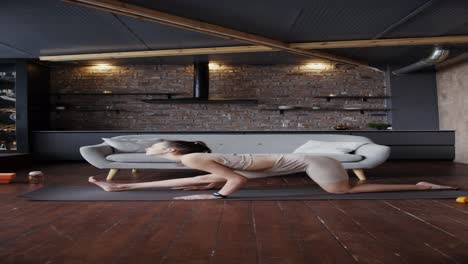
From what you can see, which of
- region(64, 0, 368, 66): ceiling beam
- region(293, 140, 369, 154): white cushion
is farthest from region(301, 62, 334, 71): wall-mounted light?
region(293, 140, 369, 154): white cushion

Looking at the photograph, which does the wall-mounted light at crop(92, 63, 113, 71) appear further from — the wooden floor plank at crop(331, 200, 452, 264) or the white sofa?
the wooden floor plank at crop(331, 200, 452, 264)

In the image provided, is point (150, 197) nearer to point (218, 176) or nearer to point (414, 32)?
point (218, 176)

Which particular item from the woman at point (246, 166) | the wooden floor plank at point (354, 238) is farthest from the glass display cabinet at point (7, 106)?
the wooden floor plank at point (354, 238)

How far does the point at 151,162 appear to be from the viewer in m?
3.47

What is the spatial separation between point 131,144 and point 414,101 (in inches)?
237

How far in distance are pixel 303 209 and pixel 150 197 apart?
1.23 meters

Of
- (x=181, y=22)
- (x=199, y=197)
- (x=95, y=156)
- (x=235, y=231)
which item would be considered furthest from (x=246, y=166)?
(x=181, y=22)

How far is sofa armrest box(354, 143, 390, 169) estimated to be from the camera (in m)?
3.32

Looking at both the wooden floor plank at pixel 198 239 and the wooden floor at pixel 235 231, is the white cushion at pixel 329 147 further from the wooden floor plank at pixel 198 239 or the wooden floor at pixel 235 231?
the wooden floor plank at pixel 198 239

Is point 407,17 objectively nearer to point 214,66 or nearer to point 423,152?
point 423,152

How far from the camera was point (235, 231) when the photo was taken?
1.68m

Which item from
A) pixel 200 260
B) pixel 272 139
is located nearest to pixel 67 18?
pixel 272 139

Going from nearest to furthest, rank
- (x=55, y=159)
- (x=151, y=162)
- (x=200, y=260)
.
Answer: (x=200, y=260)
(x=151, y=162)
(x=55, y=159)

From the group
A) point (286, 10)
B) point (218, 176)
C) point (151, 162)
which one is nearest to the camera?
point (218, 176)
